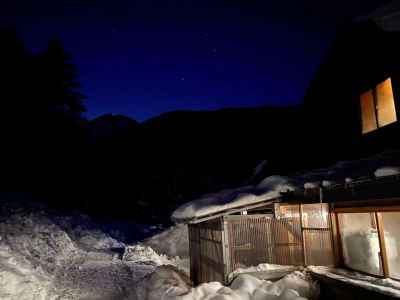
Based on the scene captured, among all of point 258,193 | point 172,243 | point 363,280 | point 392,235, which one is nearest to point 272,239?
point 258,193

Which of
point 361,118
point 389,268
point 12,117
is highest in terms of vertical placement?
point 12,117

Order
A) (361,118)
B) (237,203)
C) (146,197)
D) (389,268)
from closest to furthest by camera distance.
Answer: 1. (389,268)
2. (237,203)
3. (361,118)
4. (146,197)

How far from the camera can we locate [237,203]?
869 centimetres

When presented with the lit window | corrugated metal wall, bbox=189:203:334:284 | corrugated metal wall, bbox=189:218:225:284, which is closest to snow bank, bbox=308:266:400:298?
corrugated metal wall, bbox=189:203:334:284

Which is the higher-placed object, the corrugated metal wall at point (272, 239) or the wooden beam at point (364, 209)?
the wooden beam at point (364, 209)

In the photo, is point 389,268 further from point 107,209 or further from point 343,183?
point 107,209

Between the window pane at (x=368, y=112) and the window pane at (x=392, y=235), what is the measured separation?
3128 mm

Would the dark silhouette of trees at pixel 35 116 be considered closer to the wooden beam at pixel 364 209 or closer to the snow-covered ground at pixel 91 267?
the snow-covered ground at pixel 91 267

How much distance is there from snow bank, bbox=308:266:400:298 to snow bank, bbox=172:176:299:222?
2.51m

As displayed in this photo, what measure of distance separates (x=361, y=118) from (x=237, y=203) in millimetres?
5605

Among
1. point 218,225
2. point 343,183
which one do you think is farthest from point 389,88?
point 218,225

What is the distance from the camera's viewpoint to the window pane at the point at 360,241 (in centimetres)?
834

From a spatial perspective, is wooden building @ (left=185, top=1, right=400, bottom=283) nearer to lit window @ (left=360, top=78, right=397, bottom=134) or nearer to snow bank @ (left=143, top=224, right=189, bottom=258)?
lit window @ (left=360, top=78, right=397, bottom=134)

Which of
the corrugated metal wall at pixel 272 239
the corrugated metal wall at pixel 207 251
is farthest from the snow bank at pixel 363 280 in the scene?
the corrugated metal wall at pixel 207 251
